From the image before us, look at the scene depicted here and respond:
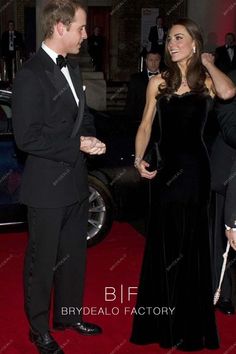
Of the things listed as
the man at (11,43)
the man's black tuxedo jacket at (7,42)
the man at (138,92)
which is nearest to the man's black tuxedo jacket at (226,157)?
the man at (138,92)

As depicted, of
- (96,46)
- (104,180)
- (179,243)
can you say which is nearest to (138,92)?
(104,180)

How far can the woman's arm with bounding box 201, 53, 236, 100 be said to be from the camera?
4.23 m

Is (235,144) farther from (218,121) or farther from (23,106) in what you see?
(23,106)

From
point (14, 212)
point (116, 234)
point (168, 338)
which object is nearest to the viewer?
point (168, 338)

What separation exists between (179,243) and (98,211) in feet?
7.53

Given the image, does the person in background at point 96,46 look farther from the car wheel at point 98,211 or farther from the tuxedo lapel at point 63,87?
the tuxedo lapel at point 63,87

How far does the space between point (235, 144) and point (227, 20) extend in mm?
20335

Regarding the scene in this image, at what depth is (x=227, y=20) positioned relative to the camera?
2362 cm

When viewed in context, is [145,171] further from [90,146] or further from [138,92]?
[138,92]

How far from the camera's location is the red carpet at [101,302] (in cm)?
452

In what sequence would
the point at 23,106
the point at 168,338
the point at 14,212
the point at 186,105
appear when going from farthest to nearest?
1. the point at 14,212
2. the point at 168,338
3. the point at 186,105
4. the point at 23,106

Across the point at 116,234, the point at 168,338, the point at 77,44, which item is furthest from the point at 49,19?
the point at 116,234

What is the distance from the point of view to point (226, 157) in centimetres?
477

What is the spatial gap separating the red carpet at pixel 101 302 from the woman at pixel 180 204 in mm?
184
